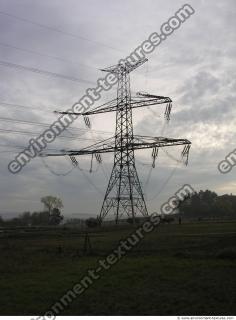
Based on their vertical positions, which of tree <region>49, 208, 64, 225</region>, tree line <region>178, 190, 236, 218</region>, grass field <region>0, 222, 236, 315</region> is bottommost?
grass field <region>0, 222, 236, 315</region>

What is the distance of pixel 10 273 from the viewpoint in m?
19.6

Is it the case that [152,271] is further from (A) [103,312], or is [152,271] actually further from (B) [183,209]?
(B) [183,209]

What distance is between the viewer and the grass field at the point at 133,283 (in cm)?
1241

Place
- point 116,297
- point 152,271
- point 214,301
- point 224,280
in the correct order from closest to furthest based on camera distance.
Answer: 1. point 214,301
2. point 116,297
3. point 224,280
4. point 152,271

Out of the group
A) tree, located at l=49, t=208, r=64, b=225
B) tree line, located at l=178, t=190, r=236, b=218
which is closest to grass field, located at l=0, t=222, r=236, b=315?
tree, located at l=49, t=208, r=64, b=225

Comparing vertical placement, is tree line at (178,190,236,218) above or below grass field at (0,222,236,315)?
above

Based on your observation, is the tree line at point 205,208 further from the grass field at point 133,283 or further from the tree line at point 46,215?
the grass field at point 133,283

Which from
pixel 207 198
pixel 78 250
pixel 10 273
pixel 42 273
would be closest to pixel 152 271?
A: pixel 42 273

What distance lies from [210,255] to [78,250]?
944cm

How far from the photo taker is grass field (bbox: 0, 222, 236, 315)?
40.7 feet

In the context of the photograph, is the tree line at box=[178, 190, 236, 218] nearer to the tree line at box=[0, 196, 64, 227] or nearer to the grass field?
the tree line at box=[0, 196, 64, 227]

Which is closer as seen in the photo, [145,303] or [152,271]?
[145,303]

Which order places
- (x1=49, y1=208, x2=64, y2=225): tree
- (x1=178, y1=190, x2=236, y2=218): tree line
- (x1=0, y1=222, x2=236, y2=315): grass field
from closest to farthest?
(x1=0, y1=222, x2=236, y2=315): grass field → (x1=49, y1=208, x2=64, y2=225): tree → (x1=178, y1=190, x2=236, y2=218): tree line

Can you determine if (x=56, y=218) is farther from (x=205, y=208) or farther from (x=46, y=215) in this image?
(x=205, y=208)
